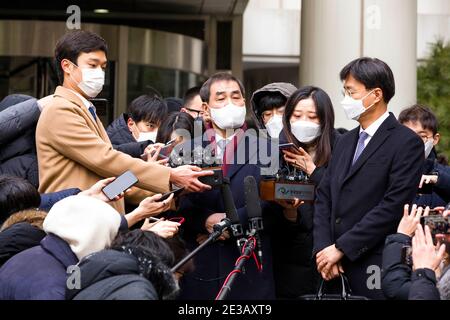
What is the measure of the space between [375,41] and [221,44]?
5.69 meters

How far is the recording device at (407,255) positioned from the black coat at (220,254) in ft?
5.07

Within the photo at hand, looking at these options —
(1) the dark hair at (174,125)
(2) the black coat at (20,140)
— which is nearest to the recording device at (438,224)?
(1) the dark hair at (174,125)

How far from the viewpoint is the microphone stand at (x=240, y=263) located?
4539 mm

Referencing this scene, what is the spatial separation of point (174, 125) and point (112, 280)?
10.9 ft

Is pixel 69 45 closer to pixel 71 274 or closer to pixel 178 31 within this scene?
pixel 71 274

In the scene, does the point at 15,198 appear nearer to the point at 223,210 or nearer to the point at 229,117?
the point at 223,210

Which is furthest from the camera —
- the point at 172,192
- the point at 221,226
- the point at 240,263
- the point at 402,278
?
the point at 172,192

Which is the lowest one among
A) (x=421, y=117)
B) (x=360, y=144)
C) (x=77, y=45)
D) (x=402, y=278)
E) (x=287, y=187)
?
(x=402, y=278)

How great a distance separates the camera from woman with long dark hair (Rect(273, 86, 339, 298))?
6512mm

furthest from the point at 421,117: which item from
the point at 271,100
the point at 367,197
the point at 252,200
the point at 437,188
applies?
the point at 252,200

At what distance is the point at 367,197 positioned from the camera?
232 inches

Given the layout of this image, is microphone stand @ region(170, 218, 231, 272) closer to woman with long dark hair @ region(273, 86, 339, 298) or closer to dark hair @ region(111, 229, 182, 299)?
dark hair @ region(111, 229, 182, 299)

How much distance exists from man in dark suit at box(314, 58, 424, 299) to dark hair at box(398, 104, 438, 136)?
1599mm
